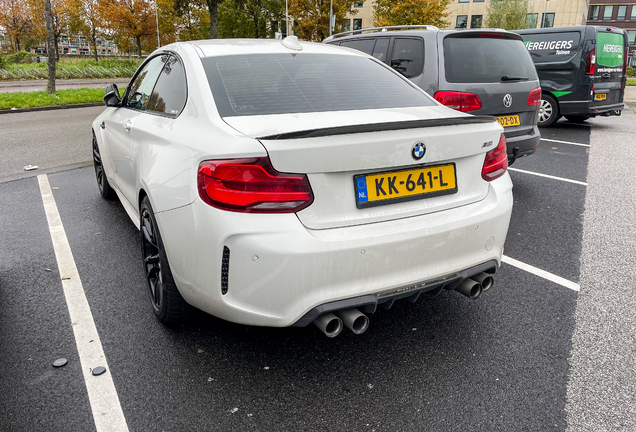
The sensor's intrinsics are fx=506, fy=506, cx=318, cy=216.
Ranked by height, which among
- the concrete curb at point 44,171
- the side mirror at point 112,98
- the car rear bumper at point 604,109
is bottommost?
the concrete curb at point 44,171

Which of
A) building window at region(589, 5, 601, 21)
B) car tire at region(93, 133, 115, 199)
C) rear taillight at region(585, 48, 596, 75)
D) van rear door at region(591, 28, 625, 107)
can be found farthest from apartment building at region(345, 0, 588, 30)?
car tire at region(93, 133, 115, 199)

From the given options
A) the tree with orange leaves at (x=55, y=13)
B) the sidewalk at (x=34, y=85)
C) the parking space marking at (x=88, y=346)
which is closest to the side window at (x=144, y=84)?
the parking space marking at (x=88, y=346)

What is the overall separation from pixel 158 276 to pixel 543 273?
2.64 m

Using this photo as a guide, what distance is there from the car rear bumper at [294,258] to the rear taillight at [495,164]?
0.33 metres

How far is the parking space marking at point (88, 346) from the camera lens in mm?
2154

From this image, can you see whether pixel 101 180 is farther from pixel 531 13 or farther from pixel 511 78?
pixel 531 13

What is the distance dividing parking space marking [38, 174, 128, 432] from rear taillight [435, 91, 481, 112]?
3752 mm

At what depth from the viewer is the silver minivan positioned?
5.22m

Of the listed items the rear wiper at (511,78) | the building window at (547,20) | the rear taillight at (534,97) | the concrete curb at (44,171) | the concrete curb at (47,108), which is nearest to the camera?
the rear wiper at (511,78)

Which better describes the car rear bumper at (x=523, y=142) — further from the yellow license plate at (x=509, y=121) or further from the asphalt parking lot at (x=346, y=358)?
the asphalt parking lot at (x=346, y=358)

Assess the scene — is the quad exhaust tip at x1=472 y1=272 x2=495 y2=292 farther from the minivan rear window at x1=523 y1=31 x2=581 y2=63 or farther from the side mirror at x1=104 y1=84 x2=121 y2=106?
the minivan rear window at x1=523 y1=31 x2=581 y2=63

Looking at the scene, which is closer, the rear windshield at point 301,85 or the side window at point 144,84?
the rear windshield at point 301,85

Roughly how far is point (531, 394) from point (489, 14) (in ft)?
211

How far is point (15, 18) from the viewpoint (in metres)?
49.7
